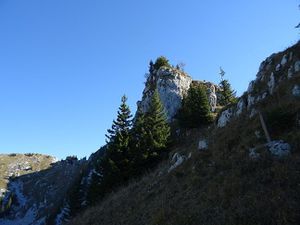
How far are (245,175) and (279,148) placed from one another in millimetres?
2679

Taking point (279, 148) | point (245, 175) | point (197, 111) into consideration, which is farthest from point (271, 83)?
point (197, 111)

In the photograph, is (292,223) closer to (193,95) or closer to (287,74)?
(287,74)

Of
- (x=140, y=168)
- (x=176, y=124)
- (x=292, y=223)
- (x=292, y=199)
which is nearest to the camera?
(x=292, y=223)

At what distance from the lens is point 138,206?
22297 millimetres

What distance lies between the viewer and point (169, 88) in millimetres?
72625

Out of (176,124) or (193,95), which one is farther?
(176,124)

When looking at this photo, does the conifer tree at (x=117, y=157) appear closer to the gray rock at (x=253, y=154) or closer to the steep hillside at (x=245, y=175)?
the steep hillside at (x=245, y=175)

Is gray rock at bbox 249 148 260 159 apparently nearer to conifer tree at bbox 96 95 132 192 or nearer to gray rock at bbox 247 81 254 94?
gray rock at bbox 247 81 254 94

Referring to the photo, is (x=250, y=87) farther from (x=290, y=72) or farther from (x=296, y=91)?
(x=296, y=91)

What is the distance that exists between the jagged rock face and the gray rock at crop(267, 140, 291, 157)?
4935 centimetres

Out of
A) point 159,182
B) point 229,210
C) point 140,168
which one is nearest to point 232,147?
point 159,182

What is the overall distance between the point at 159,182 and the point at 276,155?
1133 centimetres

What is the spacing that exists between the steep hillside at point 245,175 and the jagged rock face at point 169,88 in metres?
38.5

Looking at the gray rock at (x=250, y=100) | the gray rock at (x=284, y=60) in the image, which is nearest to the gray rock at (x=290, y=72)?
the gray rock at (x=284, y=60)
